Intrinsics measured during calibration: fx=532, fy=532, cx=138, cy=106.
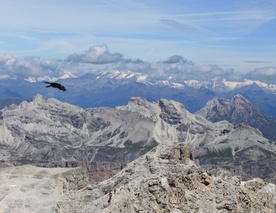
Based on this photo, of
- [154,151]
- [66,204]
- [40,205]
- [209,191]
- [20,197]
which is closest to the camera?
[209,191]

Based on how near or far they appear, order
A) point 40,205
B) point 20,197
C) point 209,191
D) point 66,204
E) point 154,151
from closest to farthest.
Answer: point 209,191 < point 66,204 < point 154,151 < point 40,205 < point 20,197

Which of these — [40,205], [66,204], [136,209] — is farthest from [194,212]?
[40,205]

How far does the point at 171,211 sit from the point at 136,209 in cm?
440

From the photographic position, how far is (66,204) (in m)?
126

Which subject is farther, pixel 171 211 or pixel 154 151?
pixel 154 151

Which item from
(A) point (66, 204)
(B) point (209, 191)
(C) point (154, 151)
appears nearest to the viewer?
(B) point (209, 191)

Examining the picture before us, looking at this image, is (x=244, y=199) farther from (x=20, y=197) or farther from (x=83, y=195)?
(x=20, y=197)

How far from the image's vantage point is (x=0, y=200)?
598 feet

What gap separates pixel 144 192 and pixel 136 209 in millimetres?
2757

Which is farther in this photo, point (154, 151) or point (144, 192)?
point (154, 151)

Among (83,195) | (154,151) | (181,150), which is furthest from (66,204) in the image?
(181,150)

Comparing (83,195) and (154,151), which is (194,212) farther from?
(154,151)

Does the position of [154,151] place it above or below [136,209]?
below

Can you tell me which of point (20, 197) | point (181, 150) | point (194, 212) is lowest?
point (20, 197)
